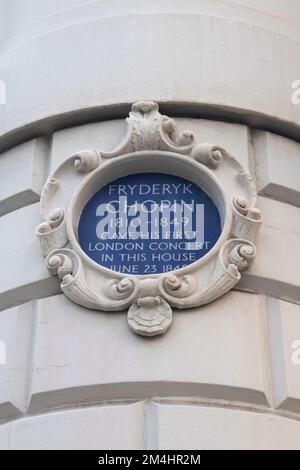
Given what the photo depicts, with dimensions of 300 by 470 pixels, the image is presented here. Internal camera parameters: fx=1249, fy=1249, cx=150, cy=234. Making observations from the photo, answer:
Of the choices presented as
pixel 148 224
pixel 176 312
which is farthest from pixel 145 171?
pixel 176 312

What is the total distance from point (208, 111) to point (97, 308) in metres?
1.40

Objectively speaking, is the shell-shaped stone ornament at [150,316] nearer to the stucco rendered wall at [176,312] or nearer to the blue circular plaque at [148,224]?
the stucco rendered wall at [176,312]

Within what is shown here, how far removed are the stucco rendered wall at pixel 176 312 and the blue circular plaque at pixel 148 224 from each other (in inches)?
11.1

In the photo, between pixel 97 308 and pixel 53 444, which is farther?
pixel 97 308

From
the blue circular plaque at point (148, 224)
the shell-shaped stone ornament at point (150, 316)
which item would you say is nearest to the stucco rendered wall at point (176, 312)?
the shell-shaped stone ornament at point (150, 316)

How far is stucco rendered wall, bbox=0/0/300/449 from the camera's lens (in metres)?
5.63

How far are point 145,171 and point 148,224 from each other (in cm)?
36

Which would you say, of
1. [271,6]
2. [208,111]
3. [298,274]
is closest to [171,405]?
[298,274]

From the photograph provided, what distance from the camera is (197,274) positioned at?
6023 mm

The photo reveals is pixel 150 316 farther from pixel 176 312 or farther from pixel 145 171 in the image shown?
pixel 145 171

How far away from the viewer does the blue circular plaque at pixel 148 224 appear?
6129 millimetres
